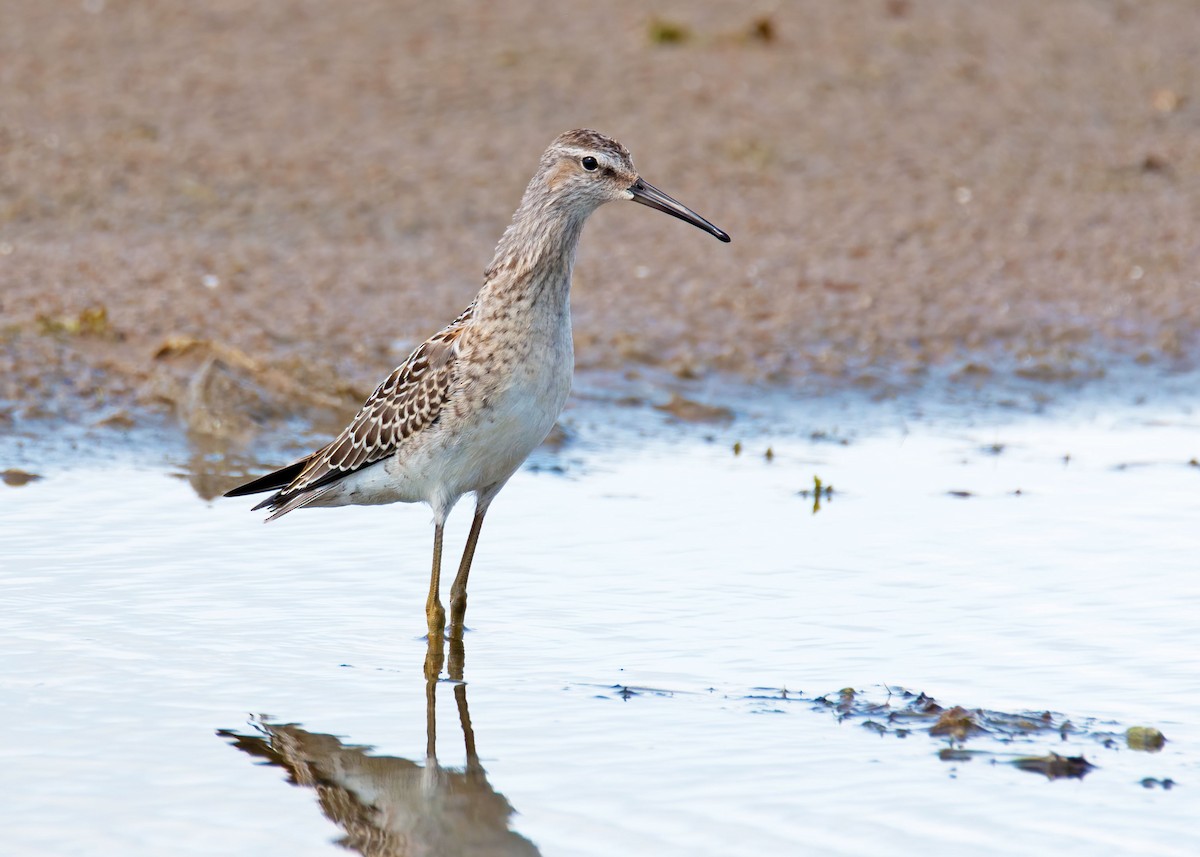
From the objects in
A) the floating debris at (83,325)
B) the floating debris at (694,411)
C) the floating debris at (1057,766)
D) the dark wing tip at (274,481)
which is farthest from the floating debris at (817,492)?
the floating debris at (83,325)

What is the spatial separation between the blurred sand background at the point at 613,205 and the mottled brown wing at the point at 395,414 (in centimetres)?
218

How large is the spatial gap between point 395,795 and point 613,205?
28.0 feet

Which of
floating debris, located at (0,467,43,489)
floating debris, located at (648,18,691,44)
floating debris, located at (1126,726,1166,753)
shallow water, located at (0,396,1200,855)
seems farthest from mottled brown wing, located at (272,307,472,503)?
floating debris, located at (648,18,691,44)

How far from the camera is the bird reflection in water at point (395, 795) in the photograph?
208 inches

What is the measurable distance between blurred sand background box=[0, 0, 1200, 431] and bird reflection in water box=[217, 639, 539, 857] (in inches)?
160

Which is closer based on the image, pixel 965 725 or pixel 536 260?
pixel 965 725

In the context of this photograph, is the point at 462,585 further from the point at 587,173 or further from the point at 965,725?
the point at 965,725

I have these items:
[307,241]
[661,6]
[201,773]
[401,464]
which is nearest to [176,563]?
[401,464]

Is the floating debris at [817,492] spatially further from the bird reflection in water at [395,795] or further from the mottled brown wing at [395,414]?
the bird reflection in water at [395,795]

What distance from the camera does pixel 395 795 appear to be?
18.4 ft

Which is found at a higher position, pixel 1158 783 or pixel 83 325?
pixel 83 325

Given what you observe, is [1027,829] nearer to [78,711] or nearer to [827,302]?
[78,711]

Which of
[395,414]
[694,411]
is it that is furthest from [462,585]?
[694,411]

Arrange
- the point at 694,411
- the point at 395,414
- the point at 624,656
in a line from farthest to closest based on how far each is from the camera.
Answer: the point at 694,411, the point at 395,414, the point at 624,656
